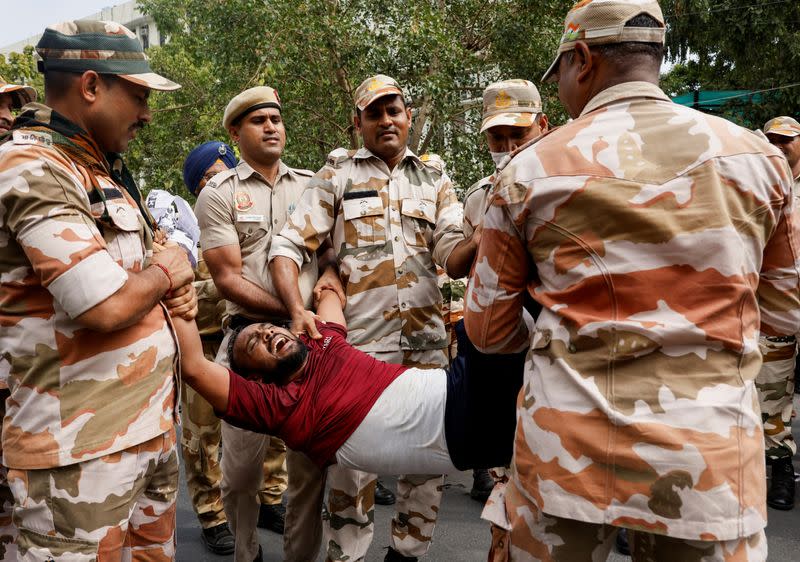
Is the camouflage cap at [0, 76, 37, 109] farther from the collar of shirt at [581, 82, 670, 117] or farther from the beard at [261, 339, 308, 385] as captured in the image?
the collar of shirt at [581, 82, 670, 117]

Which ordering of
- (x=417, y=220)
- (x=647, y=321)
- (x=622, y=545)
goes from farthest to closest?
(x=622, y=545)
(x=417, y=220)
(x=647, y=321)

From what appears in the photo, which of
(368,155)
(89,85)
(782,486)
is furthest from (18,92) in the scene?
(782,486)

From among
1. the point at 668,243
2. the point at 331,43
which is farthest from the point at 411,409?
the point at 331,43

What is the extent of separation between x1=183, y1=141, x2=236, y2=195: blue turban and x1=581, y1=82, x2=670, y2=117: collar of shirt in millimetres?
2816

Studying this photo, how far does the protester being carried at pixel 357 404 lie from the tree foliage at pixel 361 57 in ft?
20.8

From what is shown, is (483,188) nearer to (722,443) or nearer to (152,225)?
(152,225)

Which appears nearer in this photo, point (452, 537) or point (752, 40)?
point (452, 537)

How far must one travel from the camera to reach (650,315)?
60.4 inches

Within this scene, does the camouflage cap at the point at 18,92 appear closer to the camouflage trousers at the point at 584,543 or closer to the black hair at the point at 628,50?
the black hair at the point at 628,50

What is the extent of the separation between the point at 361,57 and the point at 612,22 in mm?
7541

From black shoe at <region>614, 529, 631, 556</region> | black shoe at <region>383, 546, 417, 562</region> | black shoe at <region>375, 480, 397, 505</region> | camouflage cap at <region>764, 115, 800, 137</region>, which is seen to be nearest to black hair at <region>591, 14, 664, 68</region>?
black shoe at <region>383, 546, 417, 562</region>

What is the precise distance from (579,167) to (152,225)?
137 cm

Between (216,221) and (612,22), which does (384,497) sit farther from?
(612,22)

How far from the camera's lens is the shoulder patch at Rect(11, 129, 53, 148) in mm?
A: 1759
